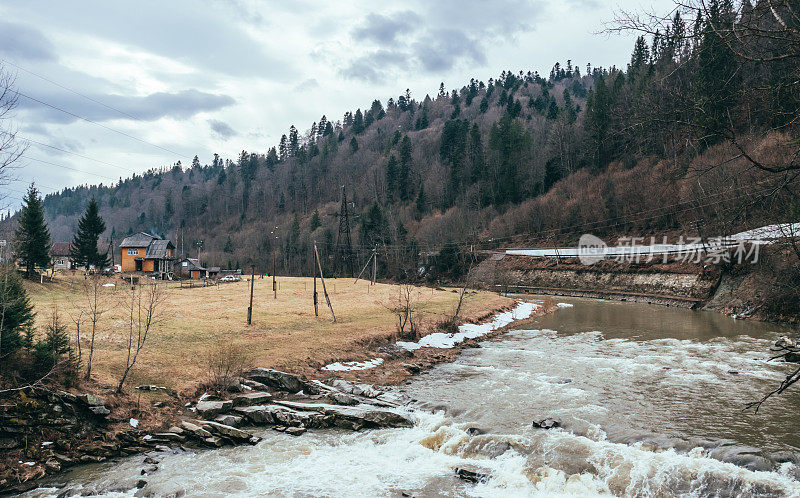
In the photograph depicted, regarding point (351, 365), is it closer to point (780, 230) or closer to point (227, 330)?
point (227, 330)

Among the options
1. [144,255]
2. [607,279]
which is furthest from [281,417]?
[144,255]

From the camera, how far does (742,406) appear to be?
680 inches

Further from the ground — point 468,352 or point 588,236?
point 588,236

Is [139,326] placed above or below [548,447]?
above

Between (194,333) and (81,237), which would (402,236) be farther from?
(194,333)

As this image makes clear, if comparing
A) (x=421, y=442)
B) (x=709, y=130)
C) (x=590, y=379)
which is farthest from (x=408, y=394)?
(x=709, y=130)

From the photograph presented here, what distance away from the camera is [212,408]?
18031mm

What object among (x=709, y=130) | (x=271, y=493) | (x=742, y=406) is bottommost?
(x=271, y=493)

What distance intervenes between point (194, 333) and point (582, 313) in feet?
129

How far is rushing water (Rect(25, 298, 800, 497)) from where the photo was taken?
12.8m

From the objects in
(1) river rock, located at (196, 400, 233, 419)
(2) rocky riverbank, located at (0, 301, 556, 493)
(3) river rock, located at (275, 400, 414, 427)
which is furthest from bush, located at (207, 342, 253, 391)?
(3) river rock, located at (275, 400, 414, 427)

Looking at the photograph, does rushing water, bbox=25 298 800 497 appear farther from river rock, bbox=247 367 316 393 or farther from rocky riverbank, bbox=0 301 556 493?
river rock, bbox=247 367 316 393

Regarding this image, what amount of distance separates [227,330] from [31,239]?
32.8 metres

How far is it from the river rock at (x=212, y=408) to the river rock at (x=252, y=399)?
426mm
